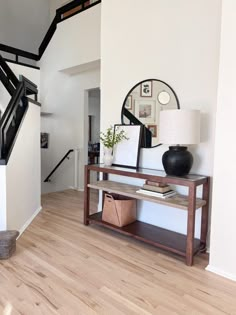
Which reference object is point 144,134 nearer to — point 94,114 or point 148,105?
point 148,105

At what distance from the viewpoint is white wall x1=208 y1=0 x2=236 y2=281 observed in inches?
80.7

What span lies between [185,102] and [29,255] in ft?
7.33

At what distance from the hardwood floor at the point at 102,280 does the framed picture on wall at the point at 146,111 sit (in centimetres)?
143

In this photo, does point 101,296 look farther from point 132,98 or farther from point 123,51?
point 123,51

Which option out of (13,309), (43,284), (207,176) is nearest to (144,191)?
(207,176)

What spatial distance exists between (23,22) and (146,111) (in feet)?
17.6

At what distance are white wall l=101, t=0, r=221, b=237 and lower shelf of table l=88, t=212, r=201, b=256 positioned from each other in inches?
5.1

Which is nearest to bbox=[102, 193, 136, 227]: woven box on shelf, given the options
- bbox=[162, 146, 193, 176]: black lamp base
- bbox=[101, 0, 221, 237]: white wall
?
bbox=[101, 0, 221, 237]: white wall

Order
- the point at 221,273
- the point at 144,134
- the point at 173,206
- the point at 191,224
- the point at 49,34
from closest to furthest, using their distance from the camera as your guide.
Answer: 1. the point at 221,273
2. the point at 191,224
3. the point at 173,206
4. the point at 144,134
5. the point at 49,34

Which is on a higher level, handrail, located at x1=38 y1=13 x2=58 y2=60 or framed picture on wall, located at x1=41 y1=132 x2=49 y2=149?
handrail, located at x1=38 y1=13 x2=58 y2=60

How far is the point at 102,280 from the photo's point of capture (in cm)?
207

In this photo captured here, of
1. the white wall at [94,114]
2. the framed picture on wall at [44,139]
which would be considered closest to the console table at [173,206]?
the framed picture on wall at [44,139]

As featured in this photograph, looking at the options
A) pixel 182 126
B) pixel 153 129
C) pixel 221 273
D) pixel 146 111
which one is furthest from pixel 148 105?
pixel 221 273

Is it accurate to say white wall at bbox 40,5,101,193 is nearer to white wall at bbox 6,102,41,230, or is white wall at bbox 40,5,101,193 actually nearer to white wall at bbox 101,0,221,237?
white wall at bbox 101,0,221,237
